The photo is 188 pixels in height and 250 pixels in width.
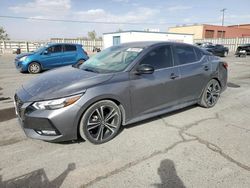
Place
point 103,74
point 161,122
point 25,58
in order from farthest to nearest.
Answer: point 25,58, point 161,122, point 103,74

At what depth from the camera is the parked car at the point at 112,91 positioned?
303 cm

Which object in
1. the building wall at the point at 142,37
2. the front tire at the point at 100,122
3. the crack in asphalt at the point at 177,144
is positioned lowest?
the crack in asphalt at the point at 177,144

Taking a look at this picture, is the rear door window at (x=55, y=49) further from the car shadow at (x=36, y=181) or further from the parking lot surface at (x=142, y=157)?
the car shadow at (x=36, y=181)

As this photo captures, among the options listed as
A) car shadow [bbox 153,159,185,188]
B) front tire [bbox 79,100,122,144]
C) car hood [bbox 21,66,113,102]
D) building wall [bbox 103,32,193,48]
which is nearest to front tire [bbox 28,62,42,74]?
car hood [bbox 21,66,113,102]

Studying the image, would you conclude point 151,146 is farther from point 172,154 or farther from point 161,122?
point 161,122

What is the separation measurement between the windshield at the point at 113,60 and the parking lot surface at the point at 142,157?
1.13 metres

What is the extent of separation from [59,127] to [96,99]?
2.15 feet

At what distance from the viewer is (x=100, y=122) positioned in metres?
3.37

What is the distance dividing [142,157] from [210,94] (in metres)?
2.86

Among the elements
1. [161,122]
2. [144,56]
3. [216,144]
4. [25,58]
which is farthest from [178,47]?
[25,58]

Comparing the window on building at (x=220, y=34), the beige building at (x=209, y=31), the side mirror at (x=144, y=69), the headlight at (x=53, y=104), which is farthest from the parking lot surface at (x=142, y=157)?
the window on building at (x=220, y=34)

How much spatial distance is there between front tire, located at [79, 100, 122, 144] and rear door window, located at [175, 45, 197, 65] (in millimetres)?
1801

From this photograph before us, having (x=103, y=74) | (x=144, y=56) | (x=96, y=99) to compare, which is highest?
(x=144, y=56)

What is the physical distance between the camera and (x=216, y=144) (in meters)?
3.38
